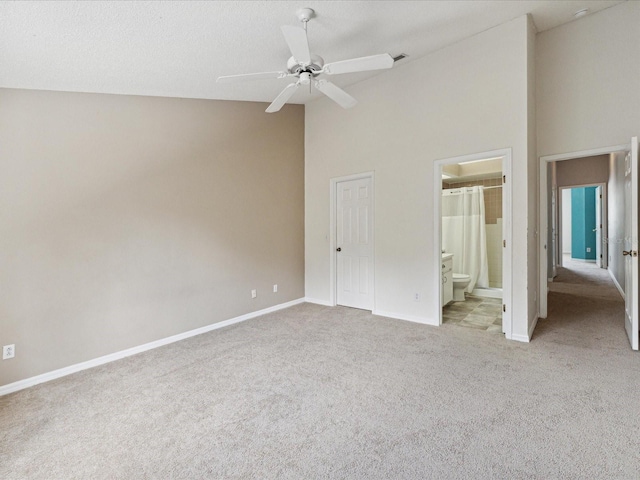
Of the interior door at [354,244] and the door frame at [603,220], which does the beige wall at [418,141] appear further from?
the door frame at [603,220]

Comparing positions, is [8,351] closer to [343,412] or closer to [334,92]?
[343,412]

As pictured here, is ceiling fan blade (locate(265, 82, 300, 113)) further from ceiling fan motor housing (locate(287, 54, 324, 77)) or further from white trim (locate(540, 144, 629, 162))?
white trim (locate(540, 144, 629, 162))

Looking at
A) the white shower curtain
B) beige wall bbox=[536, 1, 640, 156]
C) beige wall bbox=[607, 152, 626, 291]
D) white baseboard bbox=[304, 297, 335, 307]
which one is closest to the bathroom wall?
the white shower curtain

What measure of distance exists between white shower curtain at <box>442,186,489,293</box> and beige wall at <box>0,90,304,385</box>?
11.3ft

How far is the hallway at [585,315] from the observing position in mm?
3309

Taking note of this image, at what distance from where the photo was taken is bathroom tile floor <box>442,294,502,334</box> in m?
3.87

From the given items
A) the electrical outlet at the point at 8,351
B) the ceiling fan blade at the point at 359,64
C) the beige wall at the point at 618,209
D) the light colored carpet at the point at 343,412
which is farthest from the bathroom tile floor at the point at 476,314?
the electrical outlet at the point at 8,351

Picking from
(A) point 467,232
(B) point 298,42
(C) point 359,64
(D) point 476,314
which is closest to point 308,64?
(B) point 298,42

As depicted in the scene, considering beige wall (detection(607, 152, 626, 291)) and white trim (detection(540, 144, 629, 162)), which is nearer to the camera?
white trim (detection(540, 144, 629, 162))

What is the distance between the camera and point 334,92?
2828 millimetres

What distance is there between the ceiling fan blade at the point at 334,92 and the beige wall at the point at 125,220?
1721 millimetres

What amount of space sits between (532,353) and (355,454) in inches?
86.8

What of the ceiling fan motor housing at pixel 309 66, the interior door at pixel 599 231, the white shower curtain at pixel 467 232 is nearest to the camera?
the ceiling fan motor housing at pixel 309 66

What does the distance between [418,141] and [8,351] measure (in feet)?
14.8
